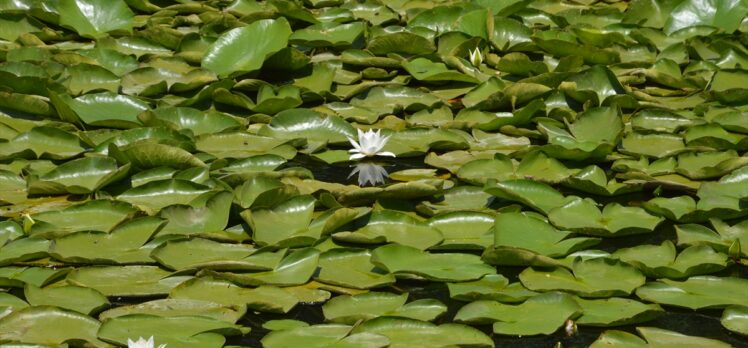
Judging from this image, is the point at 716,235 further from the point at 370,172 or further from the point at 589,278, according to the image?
the point at 370,172

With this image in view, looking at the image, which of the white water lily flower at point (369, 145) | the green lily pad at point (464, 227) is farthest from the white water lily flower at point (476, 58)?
the green lily pad at point (464, 227)

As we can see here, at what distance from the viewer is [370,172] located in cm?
388

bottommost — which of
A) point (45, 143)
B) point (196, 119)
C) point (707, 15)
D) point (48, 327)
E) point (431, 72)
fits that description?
point (48, 327)

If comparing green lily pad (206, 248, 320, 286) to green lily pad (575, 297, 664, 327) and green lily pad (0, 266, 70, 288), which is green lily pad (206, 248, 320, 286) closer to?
green lily pad (0, 266, 70, 288)

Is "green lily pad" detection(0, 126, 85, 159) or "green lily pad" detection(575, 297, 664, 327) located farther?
"green lily pad" detection(0, 126, 85, 159)

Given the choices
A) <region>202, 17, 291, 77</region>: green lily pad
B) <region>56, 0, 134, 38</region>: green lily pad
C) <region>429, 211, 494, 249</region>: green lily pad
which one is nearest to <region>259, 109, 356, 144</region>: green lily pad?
<region>202, 17, 291, 77</region>: green lily pad

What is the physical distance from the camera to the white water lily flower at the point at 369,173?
149 inches

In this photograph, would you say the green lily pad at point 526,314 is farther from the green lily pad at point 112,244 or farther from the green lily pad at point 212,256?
the green lily pad at point 112,244

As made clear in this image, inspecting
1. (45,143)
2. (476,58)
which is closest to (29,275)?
(45,143)

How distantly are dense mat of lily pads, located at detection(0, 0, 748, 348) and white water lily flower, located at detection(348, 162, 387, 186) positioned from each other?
13mm

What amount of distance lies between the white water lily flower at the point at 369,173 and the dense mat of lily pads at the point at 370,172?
0.01 meters

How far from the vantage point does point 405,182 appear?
375cm

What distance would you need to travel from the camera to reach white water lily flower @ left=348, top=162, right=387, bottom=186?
149 inches

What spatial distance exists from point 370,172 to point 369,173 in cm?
1
